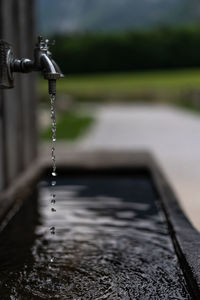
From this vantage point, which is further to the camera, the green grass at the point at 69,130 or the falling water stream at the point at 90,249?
the green grass at the point at 69,130

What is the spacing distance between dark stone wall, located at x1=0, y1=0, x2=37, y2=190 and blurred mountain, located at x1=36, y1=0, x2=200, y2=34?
57720 mm

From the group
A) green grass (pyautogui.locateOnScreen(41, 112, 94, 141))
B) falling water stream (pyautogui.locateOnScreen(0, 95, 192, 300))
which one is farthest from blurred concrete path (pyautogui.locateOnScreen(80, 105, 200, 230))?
falling water stream (pyautogui.locateOnScreen(0, 95, 192, 300))

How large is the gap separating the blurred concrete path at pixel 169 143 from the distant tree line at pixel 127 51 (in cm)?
1945

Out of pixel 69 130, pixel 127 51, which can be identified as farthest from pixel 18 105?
pixel 127 51

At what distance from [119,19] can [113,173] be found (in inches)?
3193

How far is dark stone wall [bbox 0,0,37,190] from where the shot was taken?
17.5 ft

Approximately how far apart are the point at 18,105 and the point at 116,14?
8260cm

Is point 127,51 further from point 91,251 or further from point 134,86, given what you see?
point 91,251

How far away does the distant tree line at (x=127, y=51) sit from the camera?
35.6 m

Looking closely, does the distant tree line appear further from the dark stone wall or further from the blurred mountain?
the dark stone wall

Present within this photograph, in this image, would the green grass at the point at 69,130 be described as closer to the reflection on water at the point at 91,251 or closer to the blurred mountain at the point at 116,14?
the reflection on water at the point at 91,251

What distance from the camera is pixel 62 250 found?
140 inches

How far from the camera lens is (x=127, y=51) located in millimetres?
36031

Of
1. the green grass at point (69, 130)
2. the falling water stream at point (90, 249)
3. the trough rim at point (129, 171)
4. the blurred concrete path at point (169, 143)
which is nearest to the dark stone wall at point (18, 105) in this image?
the trough rim at point (129, 171)
